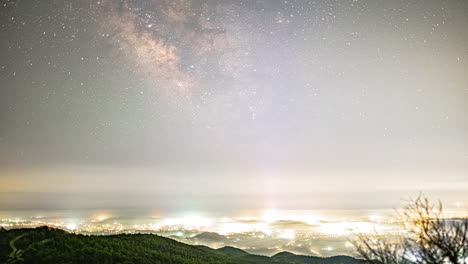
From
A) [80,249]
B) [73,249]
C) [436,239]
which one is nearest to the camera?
[436,239]

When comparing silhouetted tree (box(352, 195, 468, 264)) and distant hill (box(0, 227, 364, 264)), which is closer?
silhouetted tree (box(352, 195, 468, 264))

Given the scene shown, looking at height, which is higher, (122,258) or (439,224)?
(439,224)

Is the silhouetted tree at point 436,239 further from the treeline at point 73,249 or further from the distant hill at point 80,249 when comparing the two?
the treeline at point 73,249

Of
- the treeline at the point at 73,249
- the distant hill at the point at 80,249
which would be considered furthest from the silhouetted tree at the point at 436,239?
the treeline at the point at 73,249

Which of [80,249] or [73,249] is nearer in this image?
[73,249]

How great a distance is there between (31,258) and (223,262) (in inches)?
900

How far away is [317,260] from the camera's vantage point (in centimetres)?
6212

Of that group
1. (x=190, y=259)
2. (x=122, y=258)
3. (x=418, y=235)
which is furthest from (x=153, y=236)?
(x=418, y=235)

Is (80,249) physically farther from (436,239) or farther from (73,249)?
(436,239)

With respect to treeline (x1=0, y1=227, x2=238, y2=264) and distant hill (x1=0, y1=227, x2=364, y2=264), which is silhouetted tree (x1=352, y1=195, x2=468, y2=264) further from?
treeline (x1=0, y1=227, x2=238, y2=264)

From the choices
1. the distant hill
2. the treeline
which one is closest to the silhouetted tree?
the distant hill

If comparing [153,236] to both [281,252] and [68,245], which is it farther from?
[281,252]

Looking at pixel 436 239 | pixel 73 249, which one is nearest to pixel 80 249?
pixel 73 249

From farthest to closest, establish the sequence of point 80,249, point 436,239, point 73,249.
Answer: point 80,249, point 73,249, point 436,239
